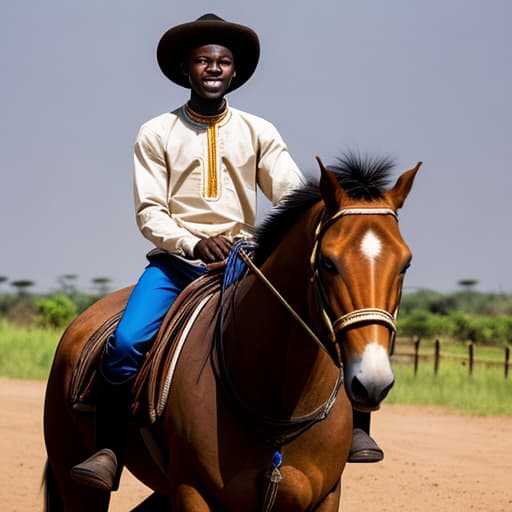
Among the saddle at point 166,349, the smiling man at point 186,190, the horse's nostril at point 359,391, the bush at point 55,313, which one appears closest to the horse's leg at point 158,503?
the smiling man at point 186,190

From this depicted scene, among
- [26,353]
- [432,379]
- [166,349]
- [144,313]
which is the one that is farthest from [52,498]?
[26,353]

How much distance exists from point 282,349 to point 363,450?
2.55 feet

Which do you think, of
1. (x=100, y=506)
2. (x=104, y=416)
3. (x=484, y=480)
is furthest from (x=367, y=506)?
(x=104, y=416)

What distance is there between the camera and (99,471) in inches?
217

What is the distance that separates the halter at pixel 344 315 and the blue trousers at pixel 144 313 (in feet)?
4.43

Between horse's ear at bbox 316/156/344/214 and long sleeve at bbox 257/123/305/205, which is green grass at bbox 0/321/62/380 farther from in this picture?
horse's ear at bbox 316/156/344/214

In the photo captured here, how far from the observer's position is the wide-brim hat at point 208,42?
6.00 meters

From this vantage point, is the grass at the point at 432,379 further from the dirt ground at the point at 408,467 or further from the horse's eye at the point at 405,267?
the horse's eye at the point at 405,267

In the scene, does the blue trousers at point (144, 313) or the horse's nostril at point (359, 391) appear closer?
the horse's nostril at point (359, 391)

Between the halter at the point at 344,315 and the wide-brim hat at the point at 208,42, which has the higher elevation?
the wide-brim hat at the point at 208,42

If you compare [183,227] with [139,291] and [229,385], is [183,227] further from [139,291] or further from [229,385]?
[229,385]

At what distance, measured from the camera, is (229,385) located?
4.92 m

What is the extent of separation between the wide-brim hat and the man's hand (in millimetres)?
1284

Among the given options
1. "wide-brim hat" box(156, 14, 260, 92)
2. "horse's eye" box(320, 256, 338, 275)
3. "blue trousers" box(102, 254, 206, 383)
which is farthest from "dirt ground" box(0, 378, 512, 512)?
"horse's eye" box(320, 256, 338, 275)
